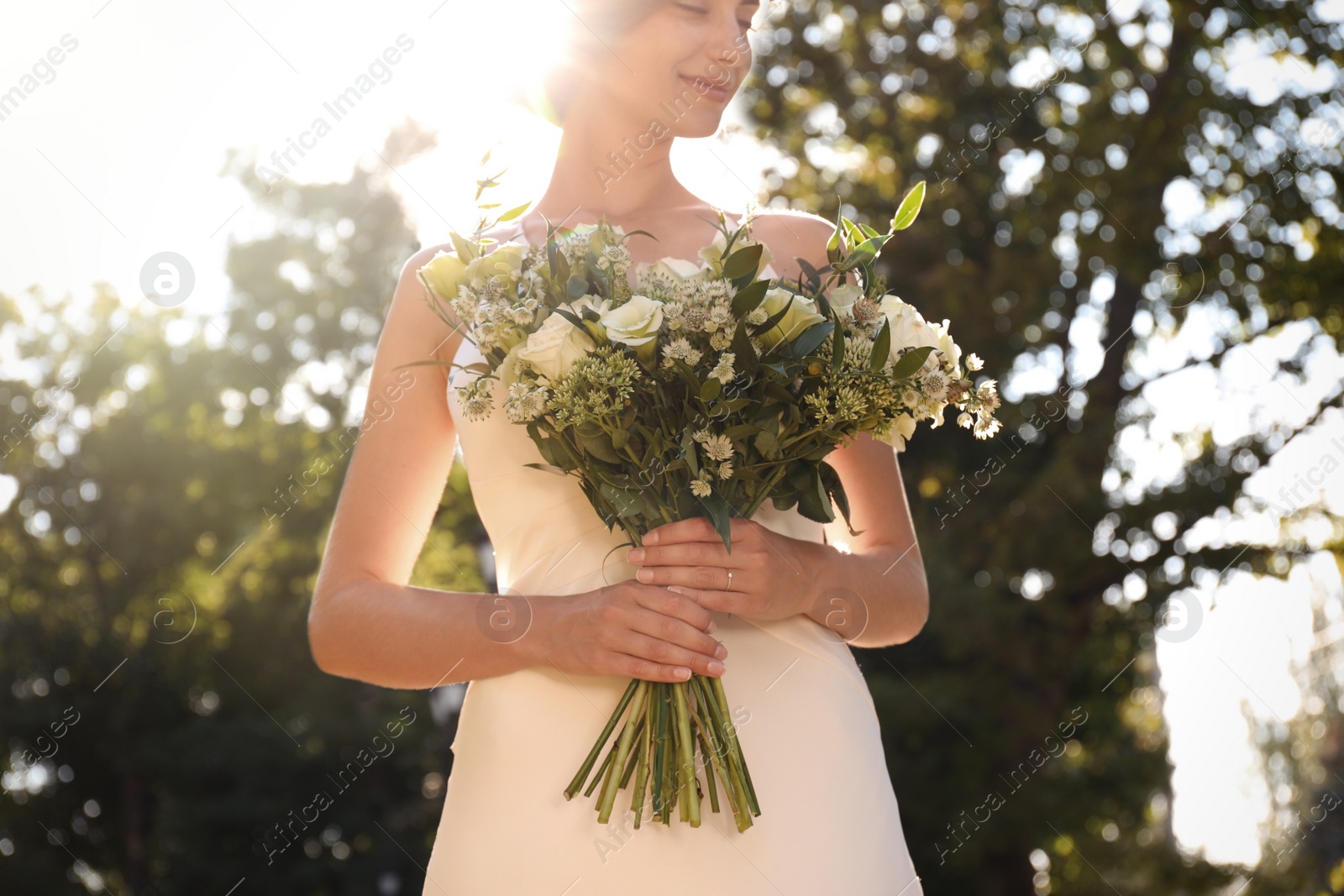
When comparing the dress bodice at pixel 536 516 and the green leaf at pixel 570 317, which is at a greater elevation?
the green leaf at pixel 570 317

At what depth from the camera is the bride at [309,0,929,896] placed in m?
2.22

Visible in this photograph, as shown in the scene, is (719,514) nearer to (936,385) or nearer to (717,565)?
(717,565)

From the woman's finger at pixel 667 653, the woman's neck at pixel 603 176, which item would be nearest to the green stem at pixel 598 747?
the woman's finger at pixel 667 653

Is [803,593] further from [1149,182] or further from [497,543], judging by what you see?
[1149,182]

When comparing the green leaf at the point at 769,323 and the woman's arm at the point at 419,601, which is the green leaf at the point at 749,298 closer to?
the green leaf at the point at 769,323

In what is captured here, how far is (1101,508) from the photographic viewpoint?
11305mm

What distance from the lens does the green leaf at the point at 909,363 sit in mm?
2145

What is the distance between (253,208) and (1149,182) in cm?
1365

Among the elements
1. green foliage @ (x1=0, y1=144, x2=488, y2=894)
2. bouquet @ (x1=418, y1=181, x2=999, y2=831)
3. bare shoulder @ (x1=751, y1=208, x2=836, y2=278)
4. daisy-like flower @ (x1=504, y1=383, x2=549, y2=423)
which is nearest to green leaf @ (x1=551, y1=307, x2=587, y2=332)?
bouquet @ (x1=418, y1=181, x2=999, y2=831)

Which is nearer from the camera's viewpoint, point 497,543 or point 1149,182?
point 497,543

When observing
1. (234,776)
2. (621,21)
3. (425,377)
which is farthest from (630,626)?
(234,776)

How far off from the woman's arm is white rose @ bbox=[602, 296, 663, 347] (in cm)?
45

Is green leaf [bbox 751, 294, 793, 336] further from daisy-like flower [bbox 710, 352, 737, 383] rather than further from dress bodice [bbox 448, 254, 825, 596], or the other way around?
dress bodice [bbox 448, 254, 825, 596]

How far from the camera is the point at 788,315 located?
2154 millimetres
